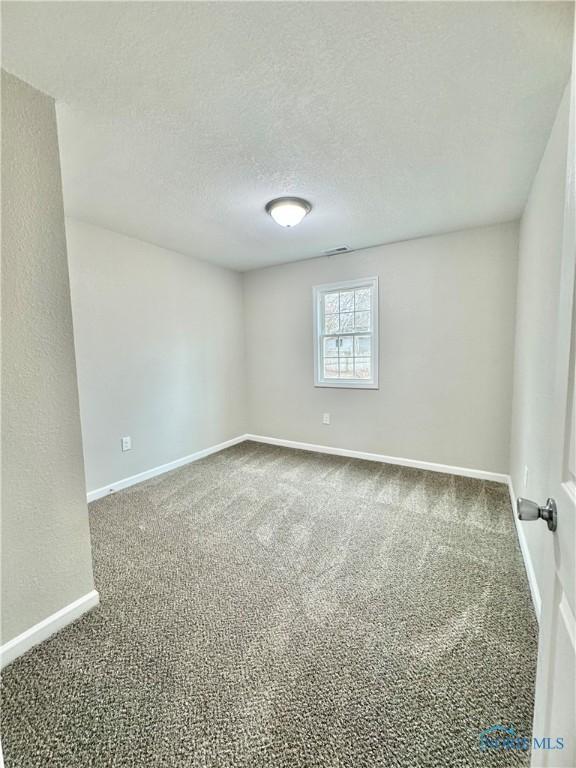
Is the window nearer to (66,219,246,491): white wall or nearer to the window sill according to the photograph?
the window sill

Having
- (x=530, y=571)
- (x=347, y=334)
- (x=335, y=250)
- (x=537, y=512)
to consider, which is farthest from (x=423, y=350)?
(x=537, y=512)

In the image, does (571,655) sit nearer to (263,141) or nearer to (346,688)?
(346,688)

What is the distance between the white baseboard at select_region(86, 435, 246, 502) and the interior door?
9.16 ft

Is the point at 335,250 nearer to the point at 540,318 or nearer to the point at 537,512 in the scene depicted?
the point at 540,318

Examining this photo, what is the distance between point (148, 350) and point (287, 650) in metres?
2.76

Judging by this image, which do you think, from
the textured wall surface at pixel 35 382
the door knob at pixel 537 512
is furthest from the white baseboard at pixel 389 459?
the textured wall surface at pixel 35 382

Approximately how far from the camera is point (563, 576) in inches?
25.5

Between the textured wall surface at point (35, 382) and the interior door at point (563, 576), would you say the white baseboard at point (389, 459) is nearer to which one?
the interior door at point (563, 576)

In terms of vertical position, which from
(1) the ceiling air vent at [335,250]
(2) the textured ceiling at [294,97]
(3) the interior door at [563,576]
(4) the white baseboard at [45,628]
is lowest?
(4) the white baseboard at [45,628]

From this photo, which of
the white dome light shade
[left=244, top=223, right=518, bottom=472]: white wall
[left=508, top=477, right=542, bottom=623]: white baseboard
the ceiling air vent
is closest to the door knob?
[left=508, top=477, right=542, bottom=623]: white baseboard

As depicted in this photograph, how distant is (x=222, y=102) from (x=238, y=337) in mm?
2998

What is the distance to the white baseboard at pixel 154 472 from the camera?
281 centimetres

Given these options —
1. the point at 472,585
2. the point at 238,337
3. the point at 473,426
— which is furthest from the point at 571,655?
the point at 238,337

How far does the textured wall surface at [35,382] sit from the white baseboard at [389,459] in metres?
2.82
